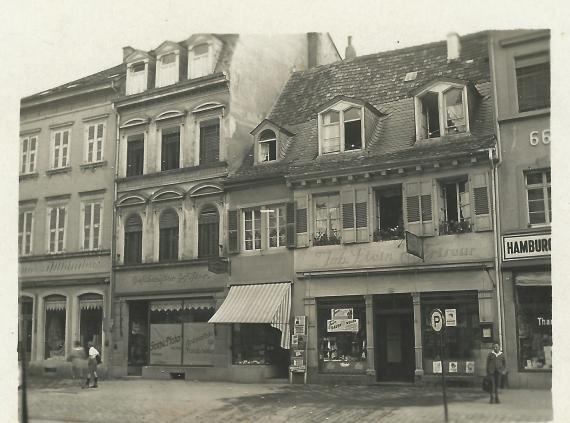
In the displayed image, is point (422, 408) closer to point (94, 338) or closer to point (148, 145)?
point (94, 338)

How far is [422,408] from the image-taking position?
14.1 m

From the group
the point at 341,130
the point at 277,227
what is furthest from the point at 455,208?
the point at 277,227

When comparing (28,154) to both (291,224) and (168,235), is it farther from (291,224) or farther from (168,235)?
(291,224)

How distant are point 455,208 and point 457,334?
10.2 feet

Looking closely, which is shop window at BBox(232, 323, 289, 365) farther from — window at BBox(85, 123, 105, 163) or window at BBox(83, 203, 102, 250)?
window at BBox(85, 123, 105, 163)

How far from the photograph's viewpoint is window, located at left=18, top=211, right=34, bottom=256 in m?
18.0

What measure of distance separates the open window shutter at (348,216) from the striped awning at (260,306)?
2251 millimetres

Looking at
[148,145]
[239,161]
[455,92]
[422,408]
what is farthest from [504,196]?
[148,145]

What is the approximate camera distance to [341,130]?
1977 cm

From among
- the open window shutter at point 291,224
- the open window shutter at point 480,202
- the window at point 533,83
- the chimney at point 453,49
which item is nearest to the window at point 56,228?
the open window shutter at point 291,224

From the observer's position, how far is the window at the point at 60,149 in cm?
1936

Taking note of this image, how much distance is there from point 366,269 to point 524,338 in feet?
14.4

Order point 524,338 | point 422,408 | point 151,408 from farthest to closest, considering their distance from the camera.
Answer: point 524,338 → point 151,408 → point 422,408

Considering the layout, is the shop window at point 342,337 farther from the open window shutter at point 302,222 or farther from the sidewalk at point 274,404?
the open window shutter at point 302,222
